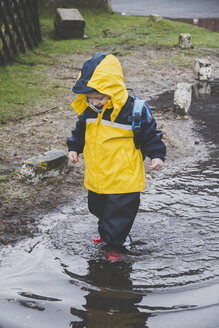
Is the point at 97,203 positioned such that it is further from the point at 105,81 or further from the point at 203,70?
the point at 203,70

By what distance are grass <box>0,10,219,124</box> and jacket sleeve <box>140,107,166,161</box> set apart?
3.51 m

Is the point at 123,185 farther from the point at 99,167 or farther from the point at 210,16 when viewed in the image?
the point at 210,16

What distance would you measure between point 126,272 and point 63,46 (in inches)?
335

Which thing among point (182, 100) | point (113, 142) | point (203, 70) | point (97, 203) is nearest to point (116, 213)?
point (97, 203)

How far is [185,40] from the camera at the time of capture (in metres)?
10.5

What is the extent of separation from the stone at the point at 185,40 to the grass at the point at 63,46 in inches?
9.4

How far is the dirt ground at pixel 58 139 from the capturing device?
153 inches

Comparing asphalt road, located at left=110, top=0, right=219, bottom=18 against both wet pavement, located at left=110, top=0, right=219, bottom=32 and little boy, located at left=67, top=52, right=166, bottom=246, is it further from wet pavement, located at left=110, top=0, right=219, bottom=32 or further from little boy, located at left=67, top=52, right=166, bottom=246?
little boy, located at left=67, top=52, right=166, bottom=246

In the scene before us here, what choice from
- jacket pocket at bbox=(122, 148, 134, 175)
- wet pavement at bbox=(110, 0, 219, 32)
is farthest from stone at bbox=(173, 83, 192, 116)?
wet pavement at bbox=(110, 0, 219, 32)

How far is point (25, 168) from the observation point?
4.32 m

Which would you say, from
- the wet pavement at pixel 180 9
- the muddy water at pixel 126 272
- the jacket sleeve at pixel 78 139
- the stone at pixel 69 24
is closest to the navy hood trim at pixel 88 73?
the jacket sleeve at pixel 78 139

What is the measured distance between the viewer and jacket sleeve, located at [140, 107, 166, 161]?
115 inches

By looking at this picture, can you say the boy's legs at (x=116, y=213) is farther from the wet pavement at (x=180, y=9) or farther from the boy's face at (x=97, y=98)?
the wet pavement at (x=180, y=9)

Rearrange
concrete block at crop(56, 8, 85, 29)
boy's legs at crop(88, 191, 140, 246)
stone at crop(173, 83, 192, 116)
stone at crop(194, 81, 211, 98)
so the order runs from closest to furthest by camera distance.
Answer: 1. boy's legs at crop(88, 191, 140, 246)
2. stone at crop(173, 83, 192, 116)
3. stone at crop(194, 81, 211, 98)
4. concrete block at crop(56, 8, 85, 29)
